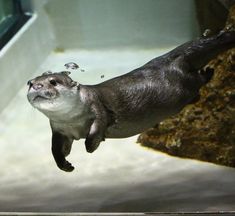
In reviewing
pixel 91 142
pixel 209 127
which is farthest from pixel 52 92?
pixel 209 127

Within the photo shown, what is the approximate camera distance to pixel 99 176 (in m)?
1.38

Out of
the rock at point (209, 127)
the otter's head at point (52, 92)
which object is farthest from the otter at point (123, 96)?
the rock at point (209, 127)

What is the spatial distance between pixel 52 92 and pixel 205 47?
0.40 meters

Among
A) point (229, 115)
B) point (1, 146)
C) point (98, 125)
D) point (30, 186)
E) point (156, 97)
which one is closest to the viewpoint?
point (98, 125)

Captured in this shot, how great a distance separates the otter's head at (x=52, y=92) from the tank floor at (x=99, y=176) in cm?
14

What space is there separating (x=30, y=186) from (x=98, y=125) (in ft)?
1.11

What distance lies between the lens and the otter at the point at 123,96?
45.0 inches

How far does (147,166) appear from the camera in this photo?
144cm

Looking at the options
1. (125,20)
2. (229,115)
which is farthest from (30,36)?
(229,115)

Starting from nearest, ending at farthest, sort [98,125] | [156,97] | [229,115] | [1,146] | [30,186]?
[98,125] < [156,97] < [30,186] < [1,146] < [229,115]

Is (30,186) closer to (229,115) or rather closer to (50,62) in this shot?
(50,62)

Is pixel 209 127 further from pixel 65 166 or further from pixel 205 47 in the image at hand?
pixel 65 166

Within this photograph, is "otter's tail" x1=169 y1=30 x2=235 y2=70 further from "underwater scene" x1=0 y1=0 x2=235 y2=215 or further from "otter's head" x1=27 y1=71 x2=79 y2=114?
"otter's head" x1=27 y1=71 x2=79 y2=114

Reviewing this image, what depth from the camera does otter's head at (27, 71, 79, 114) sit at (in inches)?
43.3
